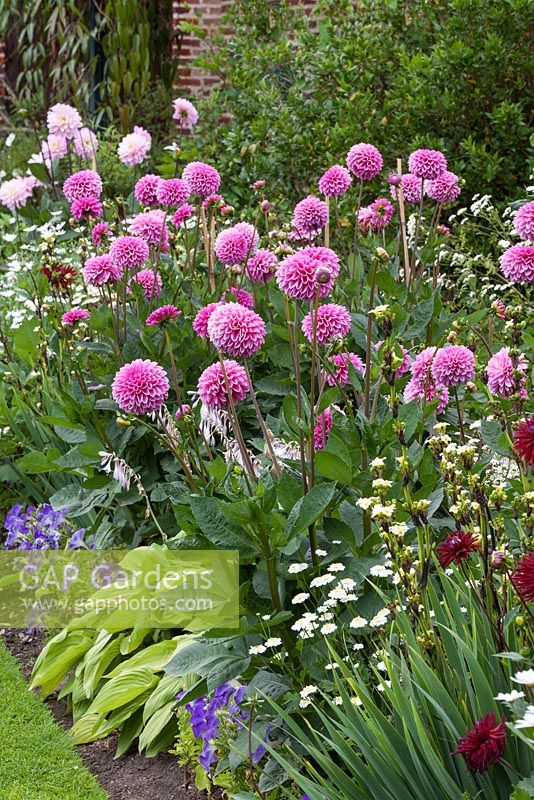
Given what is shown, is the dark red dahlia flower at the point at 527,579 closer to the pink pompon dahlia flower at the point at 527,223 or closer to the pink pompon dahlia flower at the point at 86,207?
A: the pink pompon dahlia flower at the point at 527,223

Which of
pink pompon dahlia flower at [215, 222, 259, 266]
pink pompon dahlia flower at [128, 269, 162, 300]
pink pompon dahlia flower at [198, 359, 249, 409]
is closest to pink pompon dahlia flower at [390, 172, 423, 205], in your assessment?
pink pompon dahlia flower at [215, 222, 259, 266]

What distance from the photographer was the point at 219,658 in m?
2.40

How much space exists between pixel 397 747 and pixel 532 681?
65cm

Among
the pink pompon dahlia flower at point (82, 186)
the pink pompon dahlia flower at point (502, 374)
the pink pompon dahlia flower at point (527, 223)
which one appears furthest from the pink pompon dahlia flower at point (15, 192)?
the pink pompon dahlia flower at point (502, 374)

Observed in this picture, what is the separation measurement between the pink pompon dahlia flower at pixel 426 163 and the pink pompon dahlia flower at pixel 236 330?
1.43m

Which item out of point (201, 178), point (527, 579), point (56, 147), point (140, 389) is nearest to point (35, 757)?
point (140, 389)

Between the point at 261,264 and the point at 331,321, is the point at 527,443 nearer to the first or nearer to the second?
the point at 331,321

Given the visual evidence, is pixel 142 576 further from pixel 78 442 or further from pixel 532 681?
pixel 532 681

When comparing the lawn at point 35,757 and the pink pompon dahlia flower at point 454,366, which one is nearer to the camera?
the pink pompon dahlia flower at point 454,366

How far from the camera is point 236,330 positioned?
93.5 inches

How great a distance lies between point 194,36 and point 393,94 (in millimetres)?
3812

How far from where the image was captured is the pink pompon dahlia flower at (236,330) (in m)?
2.38

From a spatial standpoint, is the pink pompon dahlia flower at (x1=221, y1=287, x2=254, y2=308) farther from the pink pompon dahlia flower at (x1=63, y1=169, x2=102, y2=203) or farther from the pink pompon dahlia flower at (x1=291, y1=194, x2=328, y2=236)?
the pink pompon dahlia flower at (x1=63, y1=169, x2=102, y2=203)

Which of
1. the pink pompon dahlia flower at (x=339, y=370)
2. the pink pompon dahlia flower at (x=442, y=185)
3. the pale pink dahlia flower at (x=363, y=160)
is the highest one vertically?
the pale pink dahlia flower at (x=363, y=160)
